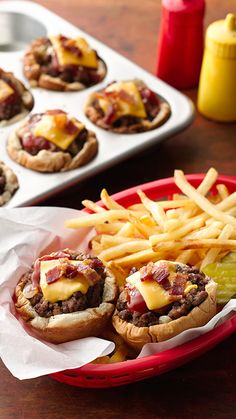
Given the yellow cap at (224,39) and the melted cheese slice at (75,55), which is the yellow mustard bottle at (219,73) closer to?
the yellow cap at (224,39)

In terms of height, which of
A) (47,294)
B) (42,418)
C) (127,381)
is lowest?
(42,418)

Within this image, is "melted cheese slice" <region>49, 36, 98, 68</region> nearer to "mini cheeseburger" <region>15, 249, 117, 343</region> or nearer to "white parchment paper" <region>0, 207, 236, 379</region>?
"white parchment paper" <region>0, 207, 236, 379</region>

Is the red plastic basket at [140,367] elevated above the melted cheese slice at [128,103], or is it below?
below

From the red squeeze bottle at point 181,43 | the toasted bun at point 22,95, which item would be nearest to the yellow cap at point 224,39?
the red squeeze bottle at point 181,43

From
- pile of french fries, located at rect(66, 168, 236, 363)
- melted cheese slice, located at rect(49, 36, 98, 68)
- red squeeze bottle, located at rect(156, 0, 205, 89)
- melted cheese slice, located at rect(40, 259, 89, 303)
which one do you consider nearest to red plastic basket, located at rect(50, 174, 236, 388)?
pile of french fries, located at rect(66, 168, 236, 363)

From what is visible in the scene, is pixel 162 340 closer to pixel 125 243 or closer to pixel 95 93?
pixel 125 243

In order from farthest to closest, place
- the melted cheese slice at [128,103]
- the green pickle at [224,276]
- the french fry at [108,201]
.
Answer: the melted cheese slice at [128,103] → the french fry at [108,201] → the green pickle at [224,276]

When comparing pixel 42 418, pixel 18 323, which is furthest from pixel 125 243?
pixel 42 418
